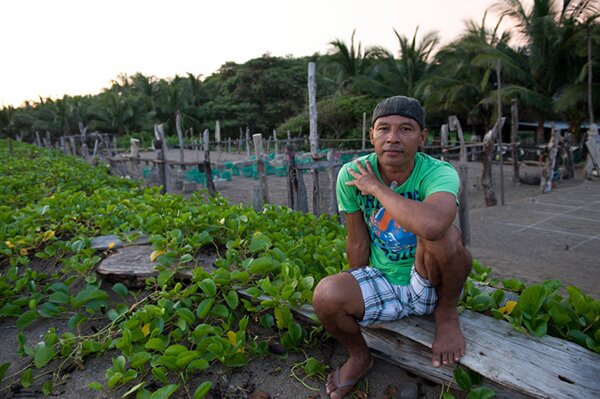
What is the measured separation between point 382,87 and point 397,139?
80.8 feet

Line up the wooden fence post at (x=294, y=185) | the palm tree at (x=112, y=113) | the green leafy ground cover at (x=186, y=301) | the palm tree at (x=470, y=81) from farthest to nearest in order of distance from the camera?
1. the palm tree at (x=112, y=113)
2. the palm tree at (x=470, y=81)
3. the wooden fence post at (x=294, y=185)
4. the green leafy ground cover at (x=186, y=301)

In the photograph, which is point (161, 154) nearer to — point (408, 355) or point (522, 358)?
point (408, 355)

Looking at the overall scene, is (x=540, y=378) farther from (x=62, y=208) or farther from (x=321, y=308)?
(x=62, y=208)

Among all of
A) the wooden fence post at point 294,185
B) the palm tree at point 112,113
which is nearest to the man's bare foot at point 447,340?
the wooden fence post at point 294,185

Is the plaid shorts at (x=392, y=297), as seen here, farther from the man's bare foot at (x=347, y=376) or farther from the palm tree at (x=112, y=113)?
the palm tree at (x=112, y=113)

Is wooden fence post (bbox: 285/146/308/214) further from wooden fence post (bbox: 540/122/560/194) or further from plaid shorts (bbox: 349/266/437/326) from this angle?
wooden fence post (bbox: 540/122/560/194)

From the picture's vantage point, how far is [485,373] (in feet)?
5.25

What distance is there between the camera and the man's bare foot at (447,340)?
5.50ft

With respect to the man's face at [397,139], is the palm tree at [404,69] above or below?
above

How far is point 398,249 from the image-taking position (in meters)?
1.93

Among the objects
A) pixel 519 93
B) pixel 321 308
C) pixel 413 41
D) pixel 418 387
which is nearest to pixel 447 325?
pixel 418 387

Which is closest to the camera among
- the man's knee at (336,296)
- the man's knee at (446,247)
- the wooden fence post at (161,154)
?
the man's knee at (446,247)

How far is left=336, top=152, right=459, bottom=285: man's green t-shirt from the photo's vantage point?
1834 millimetres

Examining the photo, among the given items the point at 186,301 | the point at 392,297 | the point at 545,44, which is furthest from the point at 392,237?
the point at 545,44
